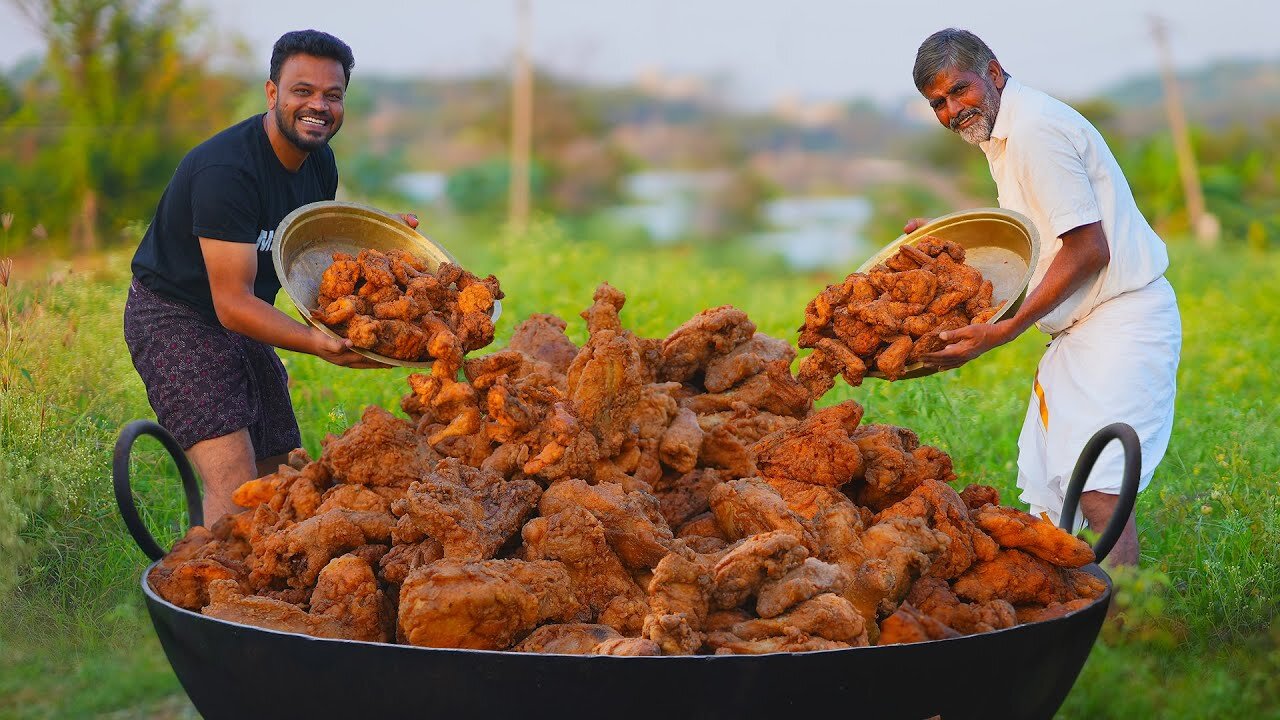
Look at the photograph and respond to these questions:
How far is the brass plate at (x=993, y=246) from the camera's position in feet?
11.0

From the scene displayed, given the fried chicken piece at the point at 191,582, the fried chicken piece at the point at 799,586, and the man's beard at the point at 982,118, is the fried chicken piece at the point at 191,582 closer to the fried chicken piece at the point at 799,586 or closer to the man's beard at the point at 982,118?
the fried chicken piece at the point at 799,586

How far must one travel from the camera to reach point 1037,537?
9.29 ft

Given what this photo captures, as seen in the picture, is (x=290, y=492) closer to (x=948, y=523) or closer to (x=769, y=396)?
(x=769, y=396)

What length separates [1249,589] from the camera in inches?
165

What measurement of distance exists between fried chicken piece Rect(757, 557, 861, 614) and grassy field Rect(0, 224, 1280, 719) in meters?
0.82

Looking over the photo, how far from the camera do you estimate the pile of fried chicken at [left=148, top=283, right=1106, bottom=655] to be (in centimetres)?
251

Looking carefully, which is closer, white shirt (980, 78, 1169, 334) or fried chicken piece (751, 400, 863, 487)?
fried chicken piece (751, 400, 863, 487)

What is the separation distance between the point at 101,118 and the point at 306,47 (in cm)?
749

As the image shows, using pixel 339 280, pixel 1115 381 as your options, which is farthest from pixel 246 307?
pixel 1115 381

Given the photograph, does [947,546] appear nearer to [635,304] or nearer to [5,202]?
[635,304]

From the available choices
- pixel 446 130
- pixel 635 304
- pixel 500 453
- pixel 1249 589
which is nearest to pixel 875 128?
pixel 446 130

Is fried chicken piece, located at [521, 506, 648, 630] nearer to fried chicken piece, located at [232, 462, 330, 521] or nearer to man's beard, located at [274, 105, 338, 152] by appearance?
fried chicken piece, located at [232, 462, 330, 521]

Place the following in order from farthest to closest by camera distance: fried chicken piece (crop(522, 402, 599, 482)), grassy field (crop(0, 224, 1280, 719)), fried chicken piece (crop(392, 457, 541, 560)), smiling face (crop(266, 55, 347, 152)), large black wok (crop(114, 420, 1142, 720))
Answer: grassy field (crop(0, 224, 1280, 719)) → smiling face (crop(266, 55, 347, 152)) → fried chicken piece (crop(522, 402, 599, 482)) → fried chicken piece (crop(392, 457, 541, 560)) → large black wok (crop(114, 420, 1142, 720))

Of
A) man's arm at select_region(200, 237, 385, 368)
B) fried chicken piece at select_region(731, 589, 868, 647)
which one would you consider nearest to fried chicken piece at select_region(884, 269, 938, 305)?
fried chicken piece at select_region(731, 589, 868, 647)
